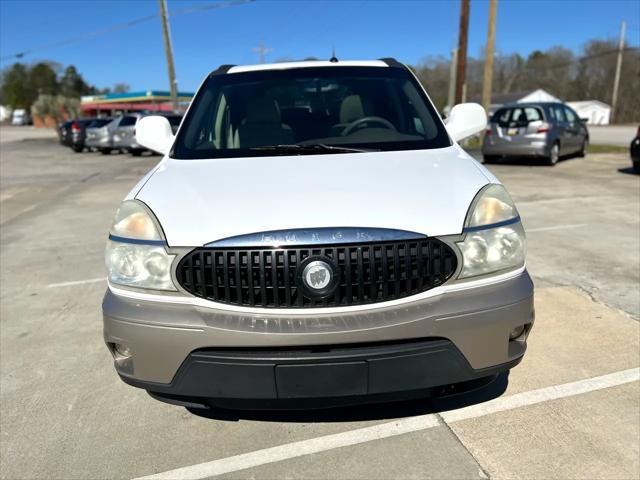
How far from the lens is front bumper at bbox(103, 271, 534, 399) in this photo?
2025 millimetres

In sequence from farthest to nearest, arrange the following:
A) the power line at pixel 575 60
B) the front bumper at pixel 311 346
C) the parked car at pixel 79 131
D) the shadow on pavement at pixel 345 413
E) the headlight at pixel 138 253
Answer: the power line at pixel 575 60 → the parked car at pixel 79 131 → the shadow on pavement at pixel 345 413 → the headlight at pixel 138 253 → the front bumper at pixel 311 346

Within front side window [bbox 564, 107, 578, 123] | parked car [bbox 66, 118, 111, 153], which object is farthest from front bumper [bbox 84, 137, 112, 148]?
front side window [bbox 564, 107, 578, 123]

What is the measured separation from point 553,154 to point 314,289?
13.9m

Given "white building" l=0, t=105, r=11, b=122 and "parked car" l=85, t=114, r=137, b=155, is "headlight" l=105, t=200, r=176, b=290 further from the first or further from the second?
"white building" l=0, t=105, r=11, b=122

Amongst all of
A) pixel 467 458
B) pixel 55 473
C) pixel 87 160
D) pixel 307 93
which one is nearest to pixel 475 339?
pixel 467 458

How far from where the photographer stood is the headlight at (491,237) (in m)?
2.19

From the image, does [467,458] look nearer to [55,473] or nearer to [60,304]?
[55,473]

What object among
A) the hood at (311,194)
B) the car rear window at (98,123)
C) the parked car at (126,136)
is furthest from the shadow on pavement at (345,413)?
the car rear window at (98,123)

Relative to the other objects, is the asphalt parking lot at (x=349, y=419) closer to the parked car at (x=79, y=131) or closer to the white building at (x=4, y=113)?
the parked car at (x=79, y=131)

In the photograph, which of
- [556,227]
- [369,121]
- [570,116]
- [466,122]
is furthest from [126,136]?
[466,122]

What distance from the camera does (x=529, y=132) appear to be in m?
13.7

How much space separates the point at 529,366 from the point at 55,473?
2.64m

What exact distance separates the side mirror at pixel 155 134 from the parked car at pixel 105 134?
20650 mm

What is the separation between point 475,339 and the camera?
83.5 inches
